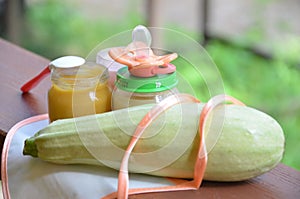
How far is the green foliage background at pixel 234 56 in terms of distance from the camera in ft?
7.94

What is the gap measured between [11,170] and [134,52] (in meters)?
0.25

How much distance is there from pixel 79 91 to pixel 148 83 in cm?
11

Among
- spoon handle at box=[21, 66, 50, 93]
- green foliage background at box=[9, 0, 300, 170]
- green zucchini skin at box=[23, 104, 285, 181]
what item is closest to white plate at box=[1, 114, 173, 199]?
green zucchini skin at box=[23, 104, 285, 181]

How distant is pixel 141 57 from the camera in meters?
0.79

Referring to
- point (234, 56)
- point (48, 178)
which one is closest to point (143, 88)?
point (48, 178)

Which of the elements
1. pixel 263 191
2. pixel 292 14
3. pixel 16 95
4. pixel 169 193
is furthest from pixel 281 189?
pixel 292 14

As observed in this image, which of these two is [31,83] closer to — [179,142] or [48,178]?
[48,178]

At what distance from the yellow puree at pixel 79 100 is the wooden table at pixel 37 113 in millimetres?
119

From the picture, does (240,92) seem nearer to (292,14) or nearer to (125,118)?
(292,14)

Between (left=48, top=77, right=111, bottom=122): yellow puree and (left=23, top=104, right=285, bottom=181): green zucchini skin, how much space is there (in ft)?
0.18

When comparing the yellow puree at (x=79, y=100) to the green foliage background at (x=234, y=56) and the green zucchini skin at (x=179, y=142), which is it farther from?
the green foliage background at (x=234, y=56)

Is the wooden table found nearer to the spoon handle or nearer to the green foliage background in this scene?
the spoon handle

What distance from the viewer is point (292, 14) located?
238cm

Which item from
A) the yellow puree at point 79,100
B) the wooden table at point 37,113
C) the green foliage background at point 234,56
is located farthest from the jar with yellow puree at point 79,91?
the green foliage background at point 234,56
